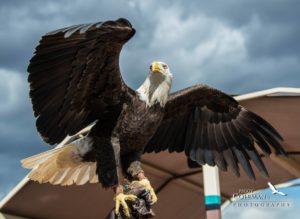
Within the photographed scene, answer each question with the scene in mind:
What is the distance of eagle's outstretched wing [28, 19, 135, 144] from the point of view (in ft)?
16.1

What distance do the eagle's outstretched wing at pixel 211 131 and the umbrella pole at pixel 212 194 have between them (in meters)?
3.92

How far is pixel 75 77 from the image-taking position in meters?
5.19

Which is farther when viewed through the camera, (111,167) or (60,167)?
(60,167)

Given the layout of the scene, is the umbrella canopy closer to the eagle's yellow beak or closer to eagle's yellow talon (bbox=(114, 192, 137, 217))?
the eagle's yellow beak

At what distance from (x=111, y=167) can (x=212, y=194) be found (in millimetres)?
5667

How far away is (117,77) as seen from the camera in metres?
5.30

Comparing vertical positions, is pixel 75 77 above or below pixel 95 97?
above

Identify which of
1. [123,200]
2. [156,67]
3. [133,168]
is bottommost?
[123,200]

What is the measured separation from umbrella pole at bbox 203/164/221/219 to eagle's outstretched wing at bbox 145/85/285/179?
392 cm

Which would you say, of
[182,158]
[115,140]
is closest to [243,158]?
[115,140]

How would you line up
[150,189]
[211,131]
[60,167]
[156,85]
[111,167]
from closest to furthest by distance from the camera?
1. [150,189]
2. [111,167]
3. [156,85]
4. [60,167]
5. [211,131]

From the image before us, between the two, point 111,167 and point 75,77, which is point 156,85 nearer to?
point 75,77

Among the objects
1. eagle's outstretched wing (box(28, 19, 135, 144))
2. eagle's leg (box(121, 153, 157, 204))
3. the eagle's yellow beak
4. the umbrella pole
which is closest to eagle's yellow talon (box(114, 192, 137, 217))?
eagle's leg (box(121, 153, 157, 204))

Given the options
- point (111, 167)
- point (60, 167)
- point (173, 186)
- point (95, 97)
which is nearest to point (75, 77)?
point (95, 97)
